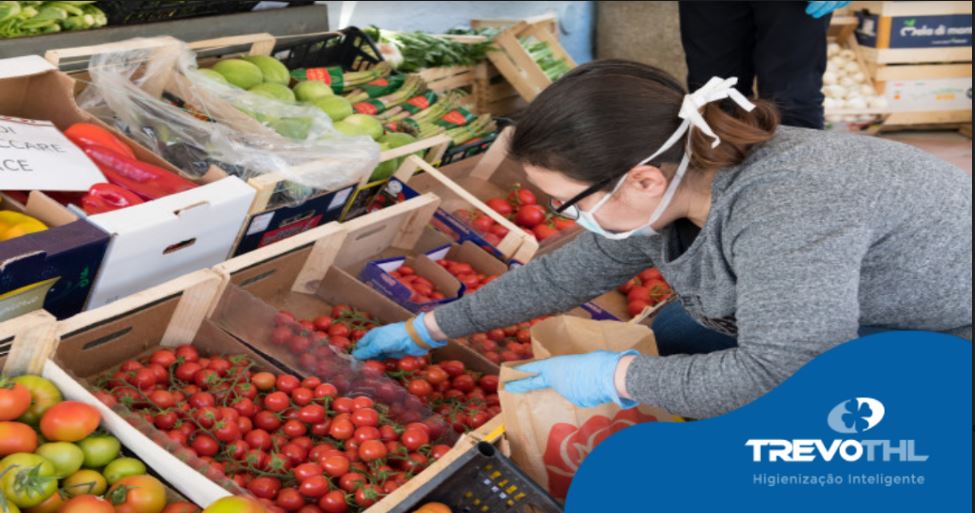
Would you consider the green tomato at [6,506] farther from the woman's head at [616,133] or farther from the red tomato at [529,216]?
the red tomato at [529,216]

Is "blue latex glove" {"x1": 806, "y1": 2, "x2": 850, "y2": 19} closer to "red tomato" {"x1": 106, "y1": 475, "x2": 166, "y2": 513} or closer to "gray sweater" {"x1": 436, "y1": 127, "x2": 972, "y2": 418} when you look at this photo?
"gray sweater" {"x1": 436, "y1": 127, "x2": 972, "y2": 418}

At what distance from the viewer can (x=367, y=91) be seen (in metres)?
4.08

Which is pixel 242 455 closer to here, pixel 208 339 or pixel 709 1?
pixel 208 339

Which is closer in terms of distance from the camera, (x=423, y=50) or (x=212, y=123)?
(x=212, y=123)

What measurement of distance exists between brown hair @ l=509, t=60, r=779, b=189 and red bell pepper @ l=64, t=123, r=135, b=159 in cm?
143

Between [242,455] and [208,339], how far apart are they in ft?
1.42

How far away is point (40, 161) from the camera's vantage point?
2479 mm

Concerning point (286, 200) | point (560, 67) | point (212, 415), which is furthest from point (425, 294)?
point (560, 67)

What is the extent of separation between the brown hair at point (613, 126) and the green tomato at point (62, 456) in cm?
98

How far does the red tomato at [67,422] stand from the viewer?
5.88 ft

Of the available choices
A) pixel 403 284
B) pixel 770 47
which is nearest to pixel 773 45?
pixel 770 47

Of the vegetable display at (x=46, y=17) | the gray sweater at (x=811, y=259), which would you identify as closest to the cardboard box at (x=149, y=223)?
the vegetable display at (x=46, y=17)

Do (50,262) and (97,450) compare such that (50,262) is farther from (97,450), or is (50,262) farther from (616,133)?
(616,133)

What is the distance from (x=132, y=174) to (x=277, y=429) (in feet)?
2.90
